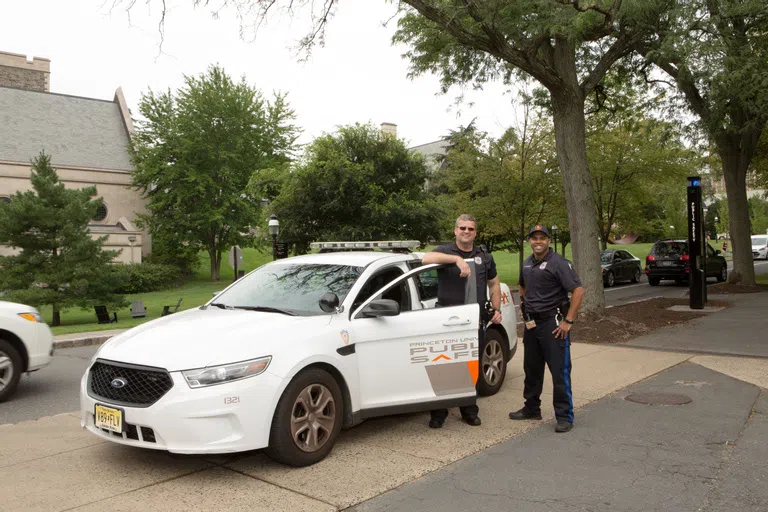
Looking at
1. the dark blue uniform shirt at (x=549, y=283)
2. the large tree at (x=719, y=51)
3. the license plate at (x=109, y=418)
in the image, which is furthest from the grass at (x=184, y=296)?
the large tree at (x=719, y=51)

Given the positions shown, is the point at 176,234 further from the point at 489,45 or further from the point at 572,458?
the point at 572,458

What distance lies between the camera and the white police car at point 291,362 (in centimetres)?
434

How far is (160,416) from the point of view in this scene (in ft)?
14.0

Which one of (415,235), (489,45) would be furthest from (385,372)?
(415,235)

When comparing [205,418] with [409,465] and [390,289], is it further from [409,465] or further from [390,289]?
[390,289]

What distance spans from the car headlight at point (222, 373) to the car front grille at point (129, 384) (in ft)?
0.49

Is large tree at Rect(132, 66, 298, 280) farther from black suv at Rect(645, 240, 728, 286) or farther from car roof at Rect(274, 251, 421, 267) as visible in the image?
car roof at Rect(274, 251, 421, 267)

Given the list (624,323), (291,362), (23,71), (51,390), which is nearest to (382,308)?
(291,362)

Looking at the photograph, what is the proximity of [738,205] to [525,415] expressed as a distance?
18.9 meters

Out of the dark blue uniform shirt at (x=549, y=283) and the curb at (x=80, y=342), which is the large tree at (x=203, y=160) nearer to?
the curb at (x=80, y=342)

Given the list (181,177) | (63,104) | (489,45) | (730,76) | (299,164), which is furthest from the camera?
(63,104)

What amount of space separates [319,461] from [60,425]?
2855 mm

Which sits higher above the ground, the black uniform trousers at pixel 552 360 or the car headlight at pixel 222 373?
the car headlight at pixel 222 373

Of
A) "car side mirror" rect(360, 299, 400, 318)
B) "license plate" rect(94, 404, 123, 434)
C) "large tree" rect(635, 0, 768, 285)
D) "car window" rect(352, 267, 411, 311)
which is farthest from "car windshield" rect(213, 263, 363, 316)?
"large tree" rect(635, 0, 768, 285)
